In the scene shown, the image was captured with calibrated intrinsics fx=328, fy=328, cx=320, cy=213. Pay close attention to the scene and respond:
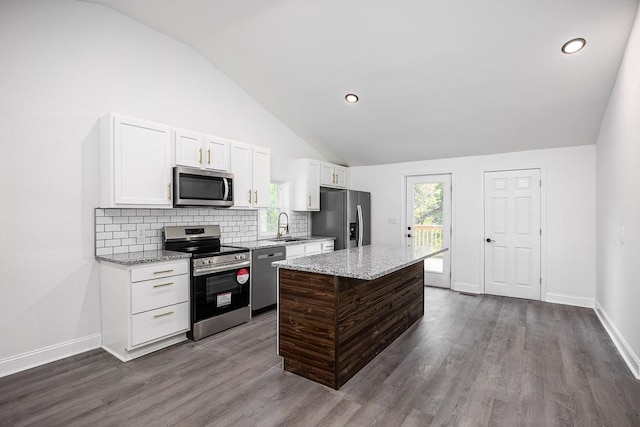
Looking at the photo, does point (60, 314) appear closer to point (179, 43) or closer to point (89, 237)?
point (89, 237)

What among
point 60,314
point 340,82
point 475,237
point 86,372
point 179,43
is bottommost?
point 86,372

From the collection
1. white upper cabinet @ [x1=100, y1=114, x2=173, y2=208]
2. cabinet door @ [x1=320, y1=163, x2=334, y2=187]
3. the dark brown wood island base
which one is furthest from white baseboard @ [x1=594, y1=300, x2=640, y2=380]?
white upper cabinet @ [x1=100, y1=114, x2=173, y2=208]

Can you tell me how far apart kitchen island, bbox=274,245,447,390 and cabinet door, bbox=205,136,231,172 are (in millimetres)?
1760

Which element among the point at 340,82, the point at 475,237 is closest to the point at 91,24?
the point at 340,82

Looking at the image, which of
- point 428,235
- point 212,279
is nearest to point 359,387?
point 212,279

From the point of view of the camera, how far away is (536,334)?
11.4 ft

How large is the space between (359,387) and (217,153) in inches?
114

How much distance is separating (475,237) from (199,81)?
15.2ft

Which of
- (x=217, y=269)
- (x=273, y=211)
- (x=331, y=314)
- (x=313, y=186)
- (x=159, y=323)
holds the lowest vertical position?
(x=159, y=323)

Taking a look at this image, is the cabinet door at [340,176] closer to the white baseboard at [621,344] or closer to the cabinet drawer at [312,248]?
the cabinet drawer at [312,248]

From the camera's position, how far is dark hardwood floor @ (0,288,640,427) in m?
2.08

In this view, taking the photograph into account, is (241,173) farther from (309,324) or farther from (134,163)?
(309,324)

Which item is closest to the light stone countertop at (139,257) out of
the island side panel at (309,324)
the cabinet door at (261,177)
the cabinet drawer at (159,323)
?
the cabinet drawer at (159,323)

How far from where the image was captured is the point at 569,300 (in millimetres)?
4605
